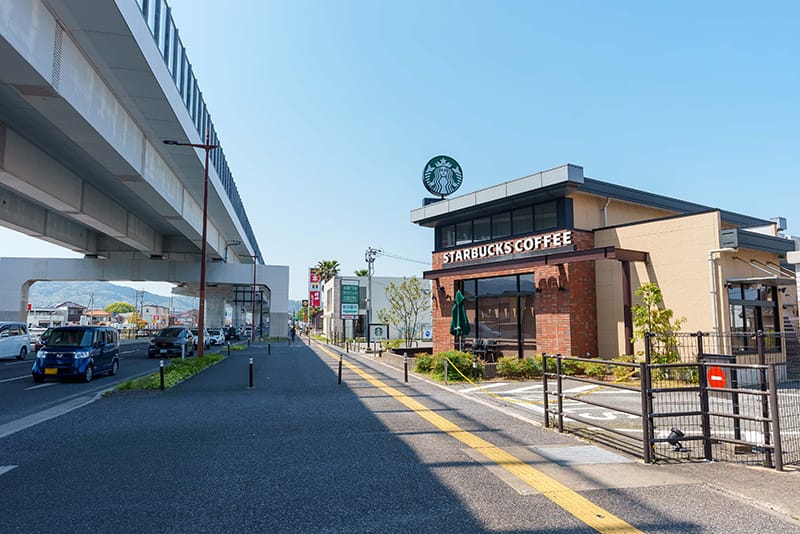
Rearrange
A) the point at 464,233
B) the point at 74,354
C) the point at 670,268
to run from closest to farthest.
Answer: the point at 74,354, the point at 670,268, the point at 464,233

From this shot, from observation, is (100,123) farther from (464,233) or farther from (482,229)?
(464,233)

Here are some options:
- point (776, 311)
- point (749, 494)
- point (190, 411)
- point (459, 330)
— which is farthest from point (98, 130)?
point (776, 311)

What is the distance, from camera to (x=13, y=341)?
2659 cm

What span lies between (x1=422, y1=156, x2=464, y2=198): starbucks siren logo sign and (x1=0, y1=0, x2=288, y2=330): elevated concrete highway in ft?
35.9

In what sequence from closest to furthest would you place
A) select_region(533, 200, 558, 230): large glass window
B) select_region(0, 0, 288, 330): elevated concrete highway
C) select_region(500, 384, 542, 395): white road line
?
select_region(0, 0, 288, 330): elevated concrete highway → select_region(500, 384, 542, 395): white road line → select_region(533, 200, 558, 230): large glass window

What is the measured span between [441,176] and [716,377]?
70.3 ft

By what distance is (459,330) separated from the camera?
20609 millimetres

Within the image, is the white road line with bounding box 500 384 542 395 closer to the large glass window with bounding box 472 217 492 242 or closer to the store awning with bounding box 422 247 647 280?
the store awning with bounding box 422 247 647 280

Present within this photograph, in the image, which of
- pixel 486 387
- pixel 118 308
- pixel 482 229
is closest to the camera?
pixel 486 387

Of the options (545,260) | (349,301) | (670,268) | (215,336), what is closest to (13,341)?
(349,301)

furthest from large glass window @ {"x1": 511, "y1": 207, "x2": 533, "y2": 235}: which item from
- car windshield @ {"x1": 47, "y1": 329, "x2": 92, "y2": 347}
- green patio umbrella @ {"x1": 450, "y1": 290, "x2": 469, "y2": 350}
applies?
car windshield @ {"x1": 47, "y1": 329, "x2": 92, "y2": 347}

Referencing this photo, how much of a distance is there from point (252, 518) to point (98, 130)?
12.4 meters

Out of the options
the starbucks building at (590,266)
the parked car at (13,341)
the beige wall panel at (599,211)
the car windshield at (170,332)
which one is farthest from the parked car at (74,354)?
the beige wall panel at (599,211)

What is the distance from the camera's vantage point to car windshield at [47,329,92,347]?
17.2m
